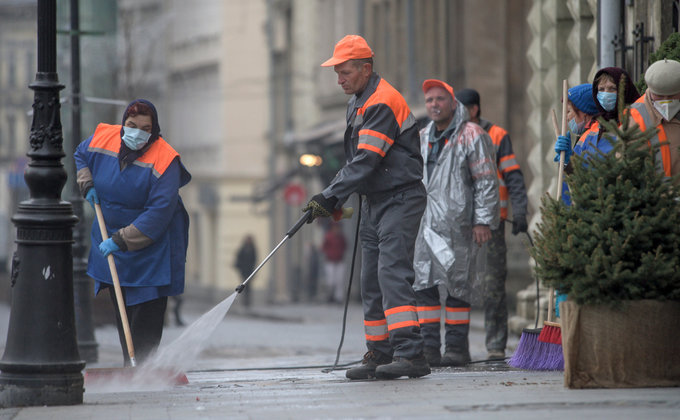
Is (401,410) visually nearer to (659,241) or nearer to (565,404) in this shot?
(565,404)

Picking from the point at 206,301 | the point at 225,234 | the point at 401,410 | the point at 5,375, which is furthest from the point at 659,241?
the point at 225,234

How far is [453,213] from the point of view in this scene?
31.7 feet

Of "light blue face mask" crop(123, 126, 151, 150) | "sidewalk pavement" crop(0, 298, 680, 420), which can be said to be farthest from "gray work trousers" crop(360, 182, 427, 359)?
"light blue face mask" crop(123, 126, 151, 150)

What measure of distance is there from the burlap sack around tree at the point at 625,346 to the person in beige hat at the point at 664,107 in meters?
0.91

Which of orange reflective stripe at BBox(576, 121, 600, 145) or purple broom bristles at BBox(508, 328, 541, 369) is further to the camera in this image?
purple broom bristles at BBox(508, 328, 541, 369)

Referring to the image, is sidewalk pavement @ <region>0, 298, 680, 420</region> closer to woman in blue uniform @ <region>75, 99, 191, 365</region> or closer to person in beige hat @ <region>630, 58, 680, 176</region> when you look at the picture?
woman in blue uniform @ <region>75, 99, 191, 365</region>

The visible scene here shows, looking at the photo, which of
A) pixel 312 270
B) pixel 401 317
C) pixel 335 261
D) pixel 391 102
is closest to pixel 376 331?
pixel 401 317

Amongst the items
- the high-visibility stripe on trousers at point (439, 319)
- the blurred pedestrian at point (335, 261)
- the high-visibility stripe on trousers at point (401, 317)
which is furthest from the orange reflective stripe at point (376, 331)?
the blurred pedestrian at point (335, 261)

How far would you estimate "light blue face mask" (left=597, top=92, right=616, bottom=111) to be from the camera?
27.1 ft

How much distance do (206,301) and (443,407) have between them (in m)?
36.0

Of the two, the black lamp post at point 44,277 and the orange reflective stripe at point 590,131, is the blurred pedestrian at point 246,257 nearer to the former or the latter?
the orange reflective stripe at point 590,131

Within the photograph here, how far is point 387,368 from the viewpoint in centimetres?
802

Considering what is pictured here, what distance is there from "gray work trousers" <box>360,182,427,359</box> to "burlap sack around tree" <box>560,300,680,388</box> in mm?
1301

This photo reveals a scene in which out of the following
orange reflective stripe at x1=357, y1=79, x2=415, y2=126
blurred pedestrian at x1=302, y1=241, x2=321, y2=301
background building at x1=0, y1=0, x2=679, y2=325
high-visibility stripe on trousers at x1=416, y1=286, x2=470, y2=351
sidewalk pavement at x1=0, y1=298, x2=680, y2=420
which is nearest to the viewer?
sidewalk pavement at x1=0, y1=298, x2=680, y2=420
